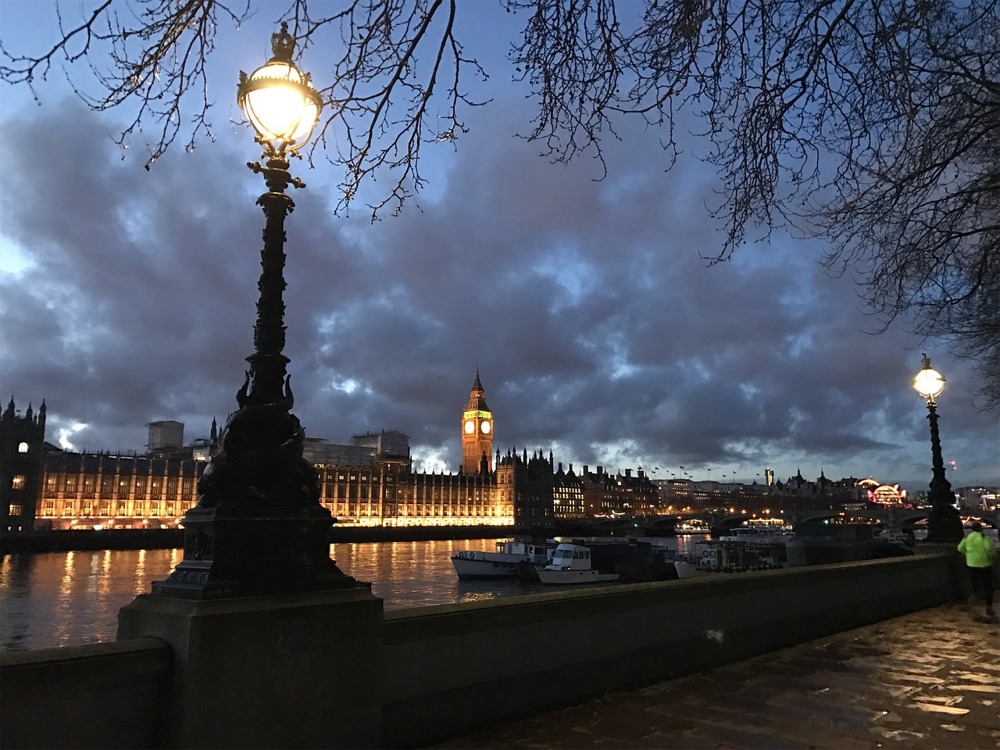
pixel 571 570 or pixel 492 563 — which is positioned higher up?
pixel 492 563

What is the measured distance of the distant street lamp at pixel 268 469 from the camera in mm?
4781

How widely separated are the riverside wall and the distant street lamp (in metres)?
0.49

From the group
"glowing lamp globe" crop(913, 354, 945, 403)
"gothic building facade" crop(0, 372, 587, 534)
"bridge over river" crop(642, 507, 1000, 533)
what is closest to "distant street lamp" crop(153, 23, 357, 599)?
"glowing lamp globe" crop(913, 354, 945, 403)

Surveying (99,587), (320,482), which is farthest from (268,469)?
(320,482)

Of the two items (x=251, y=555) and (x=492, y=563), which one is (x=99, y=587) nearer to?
(x=492, y=563)

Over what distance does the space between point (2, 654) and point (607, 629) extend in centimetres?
468

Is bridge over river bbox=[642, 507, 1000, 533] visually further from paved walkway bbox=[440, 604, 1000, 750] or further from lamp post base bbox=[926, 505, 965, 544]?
paved walkway bbox=[440, 604, 1000, 750]

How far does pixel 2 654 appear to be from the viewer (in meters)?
3.85

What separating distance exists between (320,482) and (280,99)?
6473 centimetres

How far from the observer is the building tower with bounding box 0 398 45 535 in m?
99.3

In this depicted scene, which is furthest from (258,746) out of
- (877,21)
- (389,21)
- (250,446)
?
(877,21)

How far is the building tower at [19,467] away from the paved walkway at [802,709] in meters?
111

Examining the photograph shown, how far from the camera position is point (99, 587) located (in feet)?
153

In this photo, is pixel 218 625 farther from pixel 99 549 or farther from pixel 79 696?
pixel 99 549
